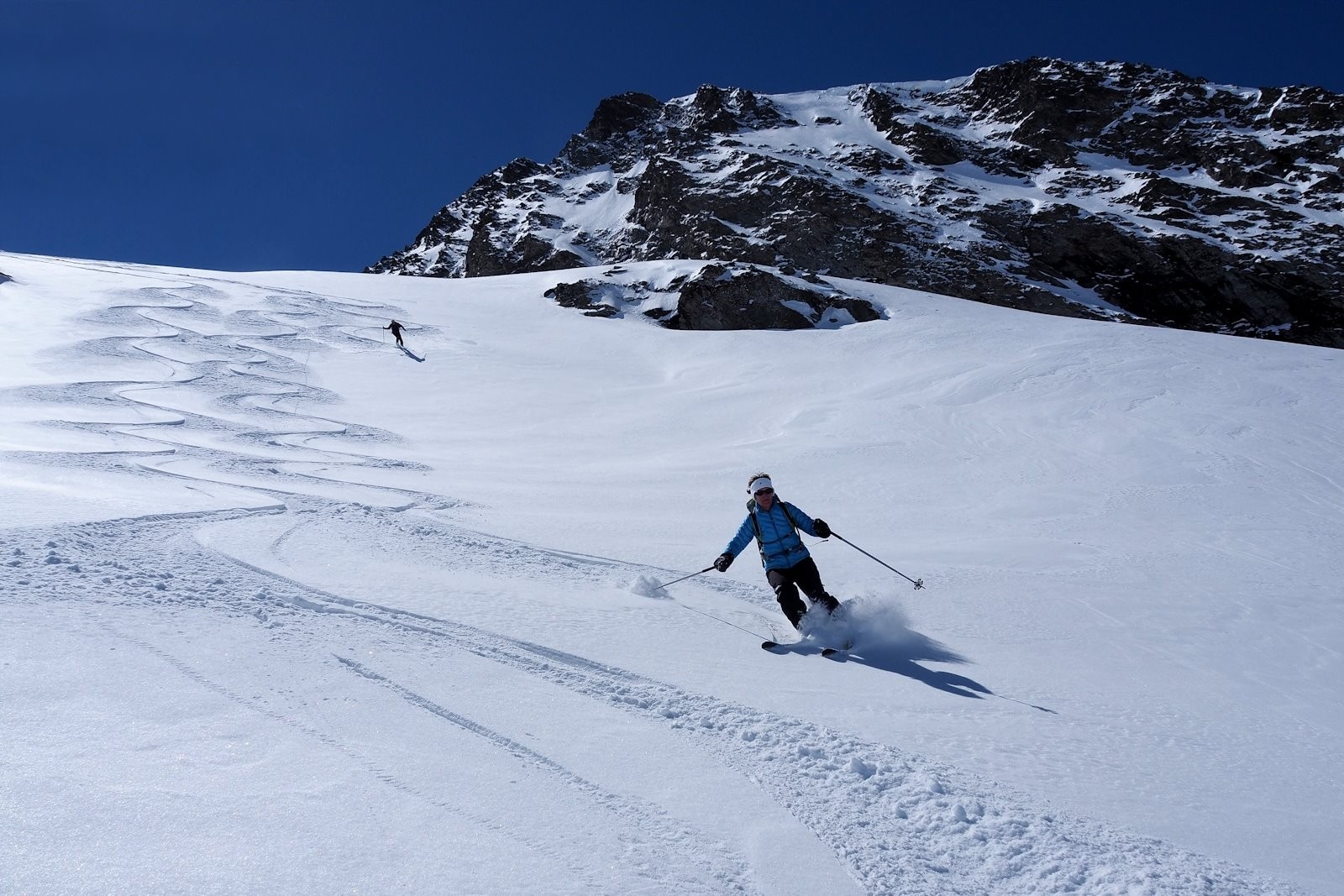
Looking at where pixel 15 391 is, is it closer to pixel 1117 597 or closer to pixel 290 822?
pixel 290 822

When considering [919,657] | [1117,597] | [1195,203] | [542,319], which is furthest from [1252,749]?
[1195,203]

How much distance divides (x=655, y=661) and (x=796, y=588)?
181 centimetres

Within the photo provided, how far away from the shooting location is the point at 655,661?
16.0 ft

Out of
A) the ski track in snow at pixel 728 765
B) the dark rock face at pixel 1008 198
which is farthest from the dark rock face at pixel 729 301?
the ski track in snow at pixel 728 765

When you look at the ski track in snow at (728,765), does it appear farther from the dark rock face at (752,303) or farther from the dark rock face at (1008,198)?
the dark rock face at (1008,198)

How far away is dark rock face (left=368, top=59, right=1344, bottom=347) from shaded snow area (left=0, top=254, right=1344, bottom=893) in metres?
54.0

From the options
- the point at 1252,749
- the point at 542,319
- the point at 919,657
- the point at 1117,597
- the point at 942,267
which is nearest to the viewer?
the point at 1252,749

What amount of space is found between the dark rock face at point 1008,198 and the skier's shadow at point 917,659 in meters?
58.8

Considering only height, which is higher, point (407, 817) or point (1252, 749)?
point (407, 817)

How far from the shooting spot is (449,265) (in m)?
116

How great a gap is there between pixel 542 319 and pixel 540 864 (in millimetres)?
30834

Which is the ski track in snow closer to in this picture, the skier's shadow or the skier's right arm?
the skier's shadow

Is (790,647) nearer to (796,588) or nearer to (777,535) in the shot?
(796,588)

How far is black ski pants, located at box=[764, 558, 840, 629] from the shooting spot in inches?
238
